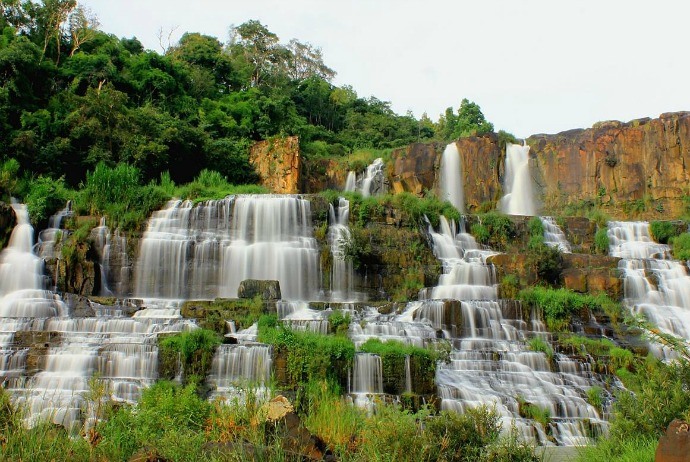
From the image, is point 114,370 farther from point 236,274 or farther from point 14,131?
point 14,131

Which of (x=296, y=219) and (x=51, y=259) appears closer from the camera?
(x=51, y=259)

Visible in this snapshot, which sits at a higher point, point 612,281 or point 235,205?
point 235,205

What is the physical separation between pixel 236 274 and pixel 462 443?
47.9 feet

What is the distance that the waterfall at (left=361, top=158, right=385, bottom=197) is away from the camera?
30914mm

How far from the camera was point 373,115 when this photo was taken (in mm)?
46250

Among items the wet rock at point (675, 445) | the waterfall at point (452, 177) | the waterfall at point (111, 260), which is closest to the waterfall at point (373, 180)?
the waterfall at point (452, 177)

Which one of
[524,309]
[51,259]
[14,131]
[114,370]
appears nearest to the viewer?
[114,370]

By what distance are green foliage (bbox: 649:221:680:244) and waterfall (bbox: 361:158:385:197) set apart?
42.5 feet

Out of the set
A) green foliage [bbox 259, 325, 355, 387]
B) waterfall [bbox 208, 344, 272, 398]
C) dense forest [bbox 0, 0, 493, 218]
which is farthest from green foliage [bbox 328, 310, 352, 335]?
dense forest [bbox 0, 0, 493, 218]

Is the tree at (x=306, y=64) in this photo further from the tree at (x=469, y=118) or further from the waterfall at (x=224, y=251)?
the waterfall at (x=224, y=251)

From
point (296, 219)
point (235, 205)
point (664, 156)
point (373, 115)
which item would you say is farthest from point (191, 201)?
point (373, 115)

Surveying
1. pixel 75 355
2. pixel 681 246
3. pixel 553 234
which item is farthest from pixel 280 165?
pixel 75 355

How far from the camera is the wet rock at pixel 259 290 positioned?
1662cm

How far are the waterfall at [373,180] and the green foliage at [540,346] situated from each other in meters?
17.3
